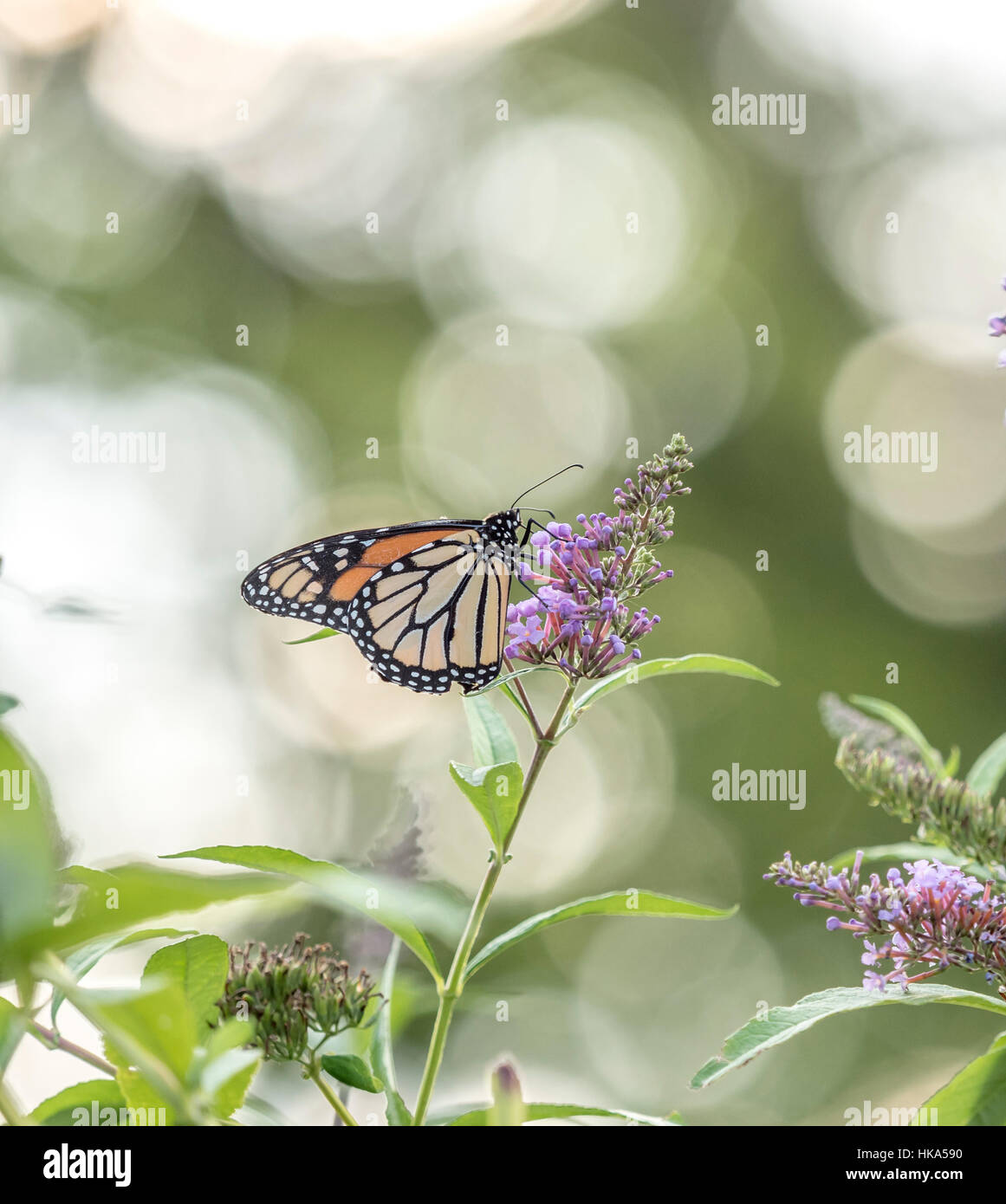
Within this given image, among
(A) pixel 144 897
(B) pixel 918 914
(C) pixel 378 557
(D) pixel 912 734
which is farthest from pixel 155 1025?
(C) pixel 378 557

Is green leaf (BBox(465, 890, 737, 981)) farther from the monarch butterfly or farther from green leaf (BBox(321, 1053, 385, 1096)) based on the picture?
the monarch butterfly

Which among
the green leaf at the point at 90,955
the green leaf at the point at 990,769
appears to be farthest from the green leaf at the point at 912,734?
the green leaf at the point at 90,955

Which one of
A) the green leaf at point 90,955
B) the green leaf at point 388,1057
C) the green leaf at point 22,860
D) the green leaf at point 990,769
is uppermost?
the green leaf at point 22,860

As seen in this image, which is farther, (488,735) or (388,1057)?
(488,735)

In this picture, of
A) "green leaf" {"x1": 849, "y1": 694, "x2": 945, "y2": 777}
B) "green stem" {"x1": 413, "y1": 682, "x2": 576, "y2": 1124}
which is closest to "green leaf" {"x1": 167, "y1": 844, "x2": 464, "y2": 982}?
"green stem" {"x1": 413, "y1": 682, "x2": 576, "y2": 1124}

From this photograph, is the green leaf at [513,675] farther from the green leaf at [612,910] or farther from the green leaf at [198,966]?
the green leaf at [198,966]

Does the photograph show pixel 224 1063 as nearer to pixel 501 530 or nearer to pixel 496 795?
pixel 496 795
